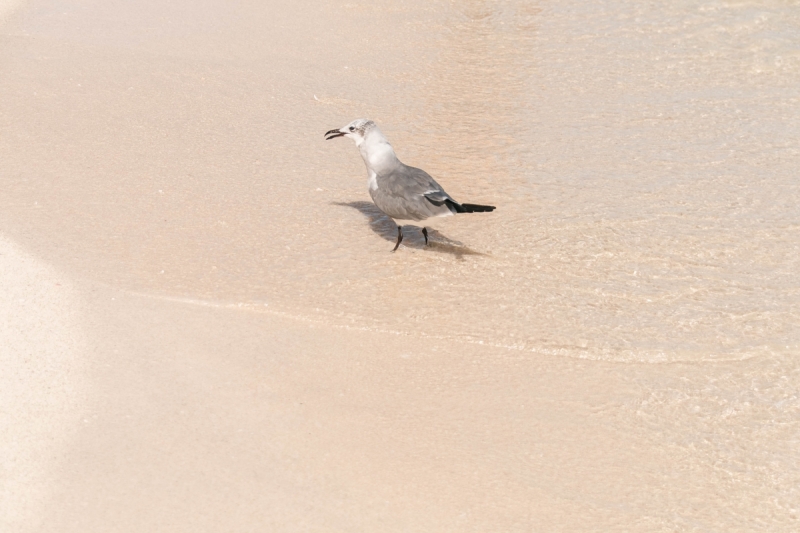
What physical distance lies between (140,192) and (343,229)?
126 cm

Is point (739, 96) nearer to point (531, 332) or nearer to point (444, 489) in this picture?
point (531, 332)

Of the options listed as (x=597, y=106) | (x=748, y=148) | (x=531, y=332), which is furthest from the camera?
(x=597, y=106)

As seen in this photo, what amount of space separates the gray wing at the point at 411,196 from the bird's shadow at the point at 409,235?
33 cm

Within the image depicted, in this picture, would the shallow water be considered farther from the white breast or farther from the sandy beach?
the white breast

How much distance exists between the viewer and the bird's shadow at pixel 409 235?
541 cm

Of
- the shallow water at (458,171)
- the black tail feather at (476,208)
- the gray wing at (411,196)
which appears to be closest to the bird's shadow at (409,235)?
the shallow water at (458,171)

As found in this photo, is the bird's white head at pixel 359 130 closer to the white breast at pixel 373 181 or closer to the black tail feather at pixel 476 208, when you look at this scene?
the white breast at pixel 373 181

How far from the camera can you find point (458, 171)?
6363 mm

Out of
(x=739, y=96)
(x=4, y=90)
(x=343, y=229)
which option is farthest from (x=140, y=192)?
(x=739, y=96)

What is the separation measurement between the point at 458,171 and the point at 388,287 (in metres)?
1.65

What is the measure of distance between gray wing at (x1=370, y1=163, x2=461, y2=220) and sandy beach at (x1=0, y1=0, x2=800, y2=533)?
0.31 metres

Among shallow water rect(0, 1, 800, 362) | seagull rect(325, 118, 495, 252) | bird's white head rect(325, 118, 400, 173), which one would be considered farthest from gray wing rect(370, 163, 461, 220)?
shallow water rect(0, 1, 800, 362)

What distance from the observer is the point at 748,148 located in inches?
262

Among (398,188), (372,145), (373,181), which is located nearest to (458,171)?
(372,145)
